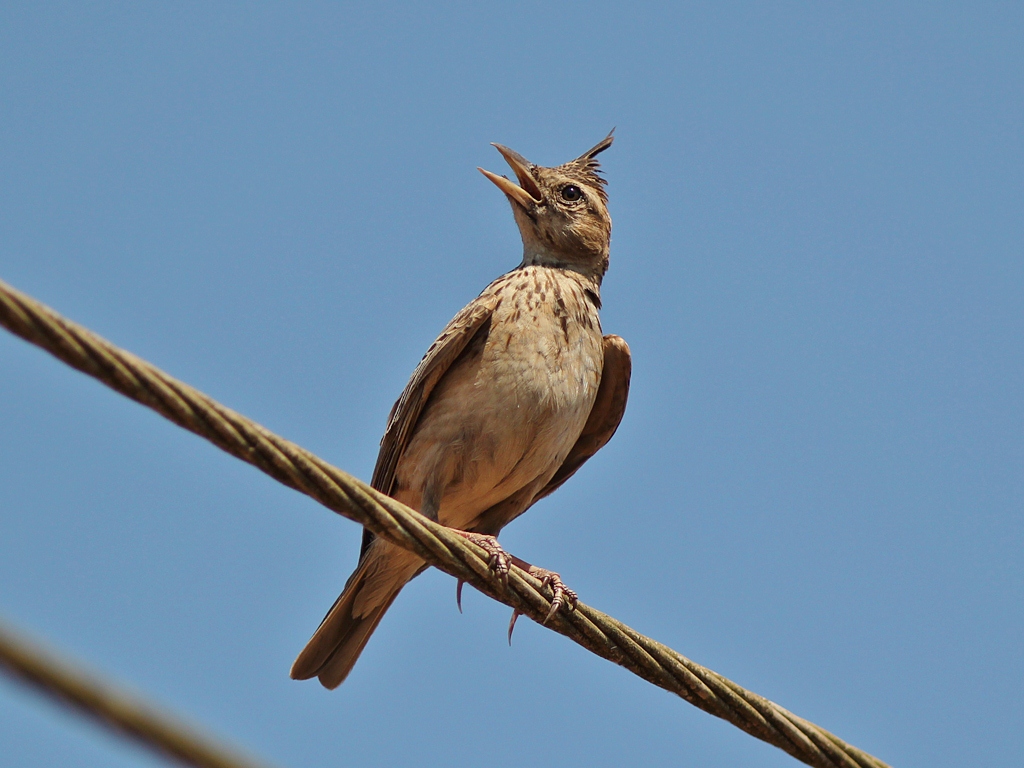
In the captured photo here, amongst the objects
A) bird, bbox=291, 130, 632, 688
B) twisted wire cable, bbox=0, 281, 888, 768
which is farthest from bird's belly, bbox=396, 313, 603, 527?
twisted wire cable, bbox=0, 281, 888, 768

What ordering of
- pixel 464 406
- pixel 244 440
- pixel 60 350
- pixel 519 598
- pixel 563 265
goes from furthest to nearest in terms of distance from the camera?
1. pixel 563 265
2. pixel 464 406
3. pixel 519 598
4. pixel 244 440
5. pixel 60 350

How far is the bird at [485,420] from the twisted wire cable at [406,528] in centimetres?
156

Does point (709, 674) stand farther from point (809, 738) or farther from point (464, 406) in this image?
point (464, 406)

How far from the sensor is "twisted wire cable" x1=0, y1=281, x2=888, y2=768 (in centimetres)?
291

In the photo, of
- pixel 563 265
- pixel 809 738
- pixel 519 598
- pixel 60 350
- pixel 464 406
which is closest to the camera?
pixel 60 350

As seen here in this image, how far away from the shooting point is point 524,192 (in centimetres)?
824

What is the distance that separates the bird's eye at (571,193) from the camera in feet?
27.5

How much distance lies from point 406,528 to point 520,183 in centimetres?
475

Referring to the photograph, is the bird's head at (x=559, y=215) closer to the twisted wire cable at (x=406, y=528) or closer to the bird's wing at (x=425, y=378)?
the bird's wing at (x=425, y=378)

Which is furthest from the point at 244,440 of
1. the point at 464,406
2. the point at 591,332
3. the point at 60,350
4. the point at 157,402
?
the point at 591,332

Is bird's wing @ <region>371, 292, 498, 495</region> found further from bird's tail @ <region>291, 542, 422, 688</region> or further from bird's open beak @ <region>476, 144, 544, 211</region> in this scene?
bird's open beak @ <region>476, 144, 544, 211</region>

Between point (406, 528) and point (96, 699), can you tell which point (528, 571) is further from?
point (96, 699)

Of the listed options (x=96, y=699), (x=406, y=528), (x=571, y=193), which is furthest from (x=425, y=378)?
(x=96, y=699)

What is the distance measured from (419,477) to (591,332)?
1.36m
